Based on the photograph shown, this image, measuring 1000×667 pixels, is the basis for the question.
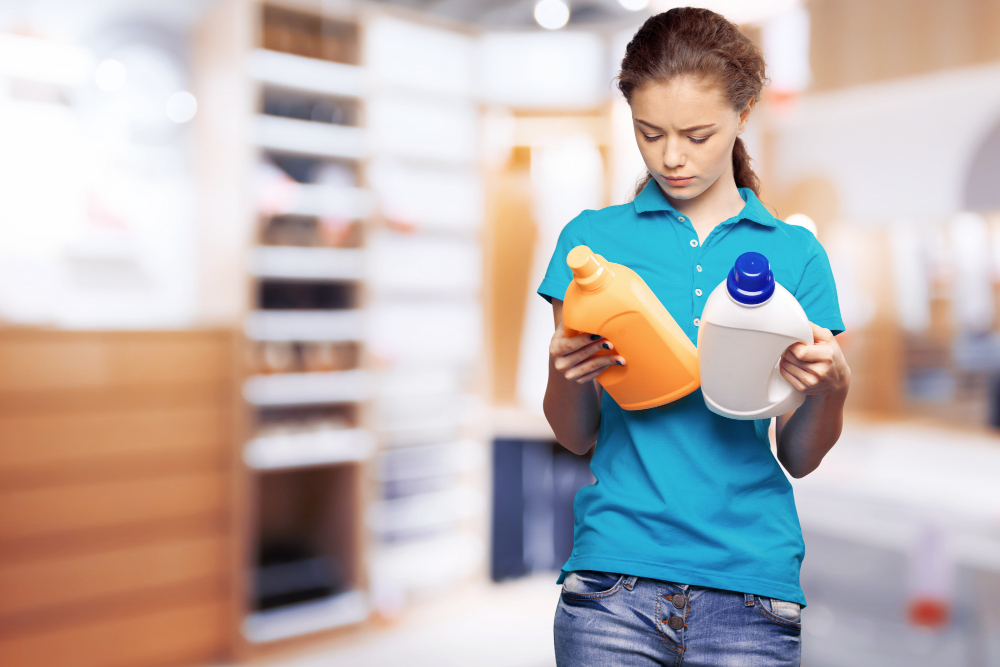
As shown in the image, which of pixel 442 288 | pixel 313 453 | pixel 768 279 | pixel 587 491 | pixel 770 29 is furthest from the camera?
pixel 442 288

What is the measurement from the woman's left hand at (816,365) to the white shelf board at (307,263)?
2.41 meters

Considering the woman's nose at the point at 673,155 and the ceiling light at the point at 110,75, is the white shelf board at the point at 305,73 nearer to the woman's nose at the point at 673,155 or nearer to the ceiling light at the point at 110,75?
the ceiling light at the point at 110,75

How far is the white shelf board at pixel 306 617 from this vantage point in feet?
9.65

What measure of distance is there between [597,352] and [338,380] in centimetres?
246

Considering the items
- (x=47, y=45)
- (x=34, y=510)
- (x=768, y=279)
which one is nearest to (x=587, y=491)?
(x=768, y=279)

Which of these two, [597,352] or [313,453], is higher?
[597,352]

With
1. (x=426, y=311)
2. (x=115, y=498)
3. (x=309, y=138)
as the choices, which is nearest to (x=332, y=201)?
(x=309, y=138)

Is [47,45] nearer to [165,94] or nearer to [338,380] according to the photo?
[165,94]

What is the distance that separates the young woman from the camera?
29.8 inches

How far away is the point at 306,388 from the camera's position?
3.03m

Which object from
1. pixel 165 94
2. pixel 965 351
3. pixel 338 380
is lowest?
pixel 338 380

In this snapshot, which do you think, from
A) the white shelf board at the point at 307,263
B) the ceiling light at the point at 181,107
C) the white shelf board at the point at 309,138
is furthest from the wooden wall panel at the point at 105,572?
the ceiling light at the point at 181,107

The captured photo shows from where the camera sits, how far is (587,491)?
2.79 ft

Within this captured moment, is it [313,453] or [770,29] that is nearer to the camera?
[770,29]
